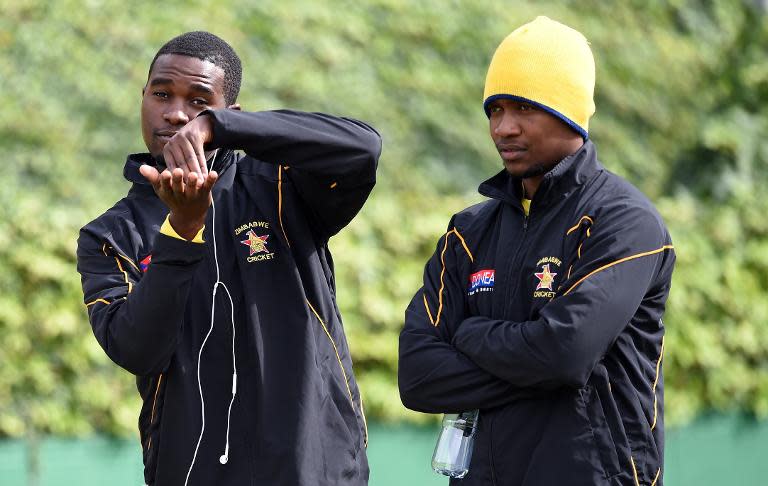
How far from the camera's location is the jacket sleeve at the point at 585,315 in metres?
3.21

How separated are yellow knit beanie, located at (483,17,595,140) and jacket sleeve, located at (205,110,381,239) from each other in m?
0.43

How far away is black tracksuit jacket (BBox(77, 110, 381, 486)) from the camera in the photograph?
320cm

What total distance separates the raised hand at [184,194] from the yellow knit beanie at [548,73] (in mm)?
978

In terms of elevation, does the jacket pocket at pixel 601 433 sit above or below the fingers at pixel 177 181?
below

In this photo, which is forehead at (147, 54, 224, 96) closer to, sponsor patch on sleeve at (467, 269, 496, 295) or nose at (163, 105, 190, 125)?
nose at (163, 105, 190, 125)

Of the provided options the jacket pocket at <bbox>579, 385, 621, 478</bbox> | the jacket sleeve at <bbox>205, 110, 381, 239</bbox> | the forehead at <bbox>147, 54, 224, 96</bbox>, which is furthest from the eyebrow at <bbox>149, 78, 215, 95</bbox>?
the jacket pocket at <bbox>579, 385, 621, 478</bbox>

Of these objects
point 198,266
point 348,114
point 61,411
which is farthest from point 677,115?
point 198,266

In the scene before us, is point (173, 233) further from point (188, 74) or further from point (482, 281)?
point (482, 281)

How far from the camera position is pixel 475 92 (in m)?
8.90

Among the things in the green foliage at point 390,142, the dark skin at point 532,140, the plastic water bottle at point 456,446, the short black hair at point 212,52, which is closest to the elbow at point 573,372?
the plastic water bottle at point 456,446

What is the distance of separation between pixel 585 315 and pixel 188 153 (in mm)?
1146

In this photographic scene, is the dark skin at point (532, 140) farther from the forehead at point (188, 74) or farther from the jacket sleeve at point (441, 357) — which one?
the forehead at point (188, 74)

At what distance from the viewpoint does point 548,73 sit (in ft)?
11.5

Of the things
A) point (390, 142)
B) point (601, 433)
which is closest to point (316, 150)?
point (601, 433)
